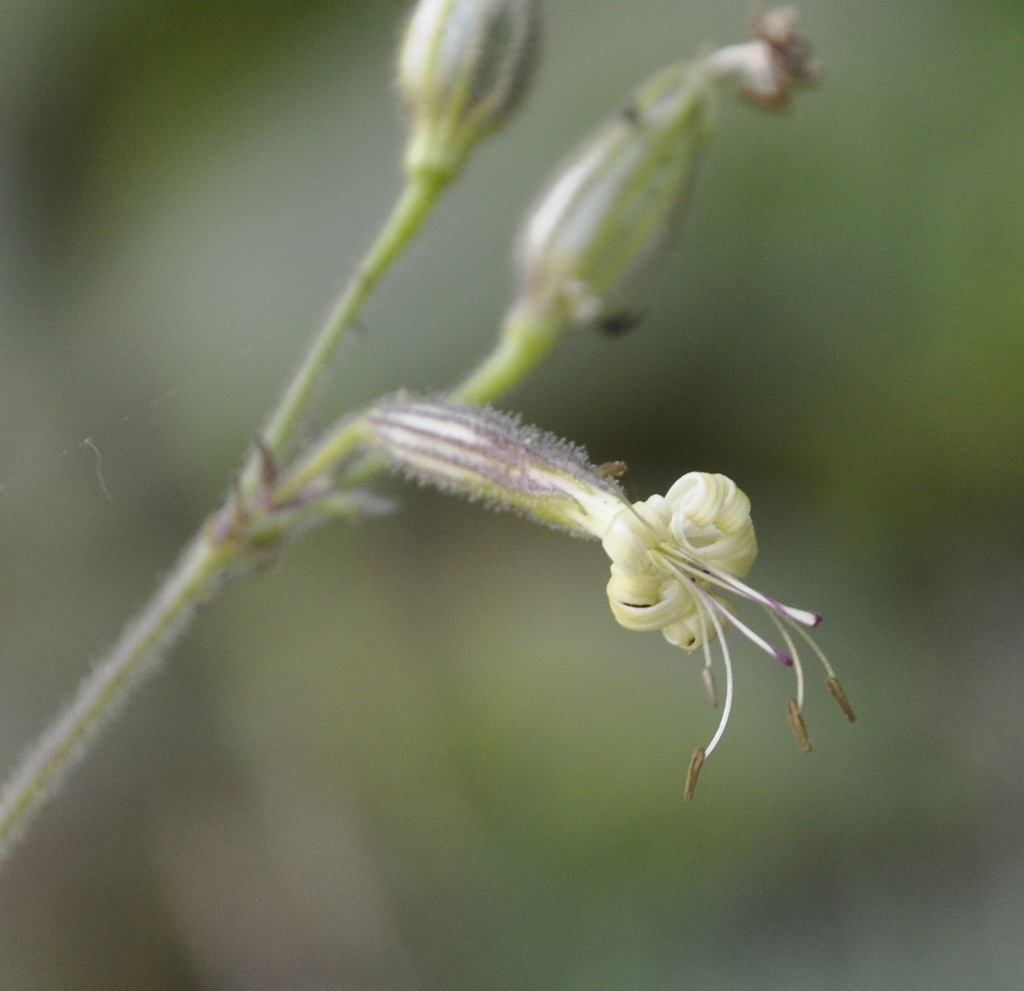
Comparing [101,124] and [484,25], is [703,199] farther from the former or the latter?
[101,124]

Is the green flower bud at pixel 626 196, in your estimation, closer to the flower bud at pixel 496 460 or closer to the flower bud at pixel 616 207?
the flower bud at pixel 616 207

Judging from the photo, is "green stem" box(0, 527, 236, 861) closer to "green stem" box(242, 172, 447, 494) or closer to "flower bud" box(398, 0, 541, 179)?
"green stem" box(242, 172, 447, 494)

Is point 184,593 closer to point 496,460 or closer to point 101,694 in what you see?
point 101,694

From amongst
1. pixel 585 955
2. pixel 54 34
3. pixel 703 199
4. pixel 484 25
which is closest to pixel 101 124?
pixel 54 34

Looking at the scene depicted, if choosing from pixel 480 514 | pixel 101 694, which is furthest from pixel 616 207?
pixel 480 514

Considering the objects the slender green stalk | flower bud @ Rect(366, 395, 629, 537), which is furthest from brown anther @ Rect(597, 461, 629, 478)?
the slender green stalk
